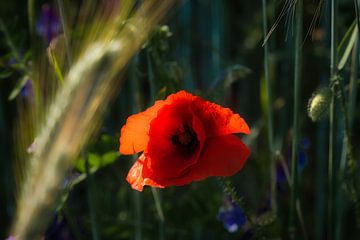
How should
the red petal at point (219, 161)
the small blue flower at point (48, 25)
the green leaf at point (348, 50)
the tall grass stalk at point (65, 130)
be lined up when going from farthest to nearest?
the small blue flower at point (48, 25), the green leaf at point (348, 50), the red petal at point (219, 161), the tall grass stalk at point (65, 130)

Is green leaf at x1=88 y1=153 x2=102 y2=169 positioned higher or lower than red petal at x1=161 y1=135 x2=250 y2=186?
lower

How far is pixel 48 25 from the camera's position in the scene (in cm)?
112

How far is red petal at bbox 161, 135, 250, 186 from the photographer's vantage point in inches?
27.8

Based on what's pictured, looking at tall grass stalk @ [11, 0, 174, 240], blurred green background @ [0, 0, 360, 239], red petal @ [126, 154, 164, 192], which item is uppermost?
tall grass stalk @ [11, 0, 174, 240]

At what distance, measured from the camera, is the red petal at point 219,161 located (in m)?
0.71

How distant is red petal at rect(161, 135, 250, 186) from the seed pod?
11 centimetres

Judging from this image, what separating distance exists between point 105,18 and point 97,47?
169 millimetres

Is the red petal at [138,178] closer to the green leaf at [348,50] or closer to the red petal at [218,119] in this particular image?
the red petal at [218,119]

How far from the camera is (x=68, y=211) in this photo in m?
0.94

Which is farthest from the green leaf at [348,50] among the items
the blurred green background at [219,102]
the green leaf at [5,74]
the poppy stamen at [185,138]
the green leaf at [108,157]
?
the green leaf at [5,74]

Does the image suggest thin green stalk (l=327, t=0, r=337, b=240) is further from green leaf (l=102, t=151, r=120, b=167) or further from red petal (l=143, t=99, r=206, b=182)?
green leaf (l=102, t=151, r=120, b=167)

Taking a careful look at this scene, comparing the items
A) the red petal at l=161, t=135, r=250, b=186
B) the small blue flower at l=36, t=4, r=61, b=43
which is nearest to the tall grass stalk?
the red petal at l=161, t=135, r=250, b=186

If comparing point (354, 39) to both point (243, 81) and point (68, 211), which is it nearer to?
point (68, 211)

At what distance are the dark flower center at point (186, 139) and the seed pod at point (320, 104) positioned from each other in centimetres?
13
